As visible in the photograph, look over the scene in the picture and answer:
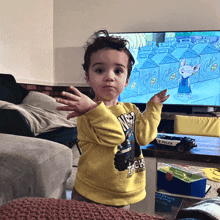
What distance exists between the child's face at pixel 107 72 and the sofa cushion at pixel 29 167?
→ 1.12 feet

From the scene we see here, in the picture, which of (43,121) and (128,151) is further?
(43,121)

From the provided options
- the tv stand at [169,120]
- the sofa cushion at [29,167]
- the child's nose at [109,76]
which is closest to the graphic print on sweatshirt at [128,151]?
the child's nose at [109,76]

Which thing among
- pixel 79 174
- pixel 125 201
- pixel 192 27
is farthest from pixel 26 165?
pixel 192 27

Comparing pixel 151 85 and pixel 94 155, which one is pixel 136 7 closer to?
pixel 151 85

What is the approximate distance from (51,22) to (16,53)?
1.10m

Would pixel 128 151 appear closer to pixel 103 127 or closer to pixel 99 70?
pixel 103 127

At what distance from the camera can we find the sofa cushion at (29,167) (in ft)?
1.87

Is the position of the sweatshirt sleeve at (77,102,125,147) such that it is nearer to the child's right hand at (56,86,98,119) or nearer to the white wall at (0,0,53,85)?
the child's right hand at (56,86,98,119)

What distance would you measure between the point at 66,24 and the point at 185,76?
2.08 metres

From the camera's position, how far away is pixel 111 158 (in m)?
0.55

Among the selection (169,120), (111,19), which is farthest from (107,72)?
(111,19)

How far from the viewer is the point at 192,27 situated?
2807 millimetres

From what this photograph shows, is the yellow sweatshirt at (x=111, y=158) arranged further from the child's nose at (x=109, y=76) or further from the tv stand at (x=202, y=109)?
the tv stand at (x=202, y=109)

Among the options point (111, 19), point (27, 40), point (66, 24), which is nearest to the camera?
point (27, 40)
